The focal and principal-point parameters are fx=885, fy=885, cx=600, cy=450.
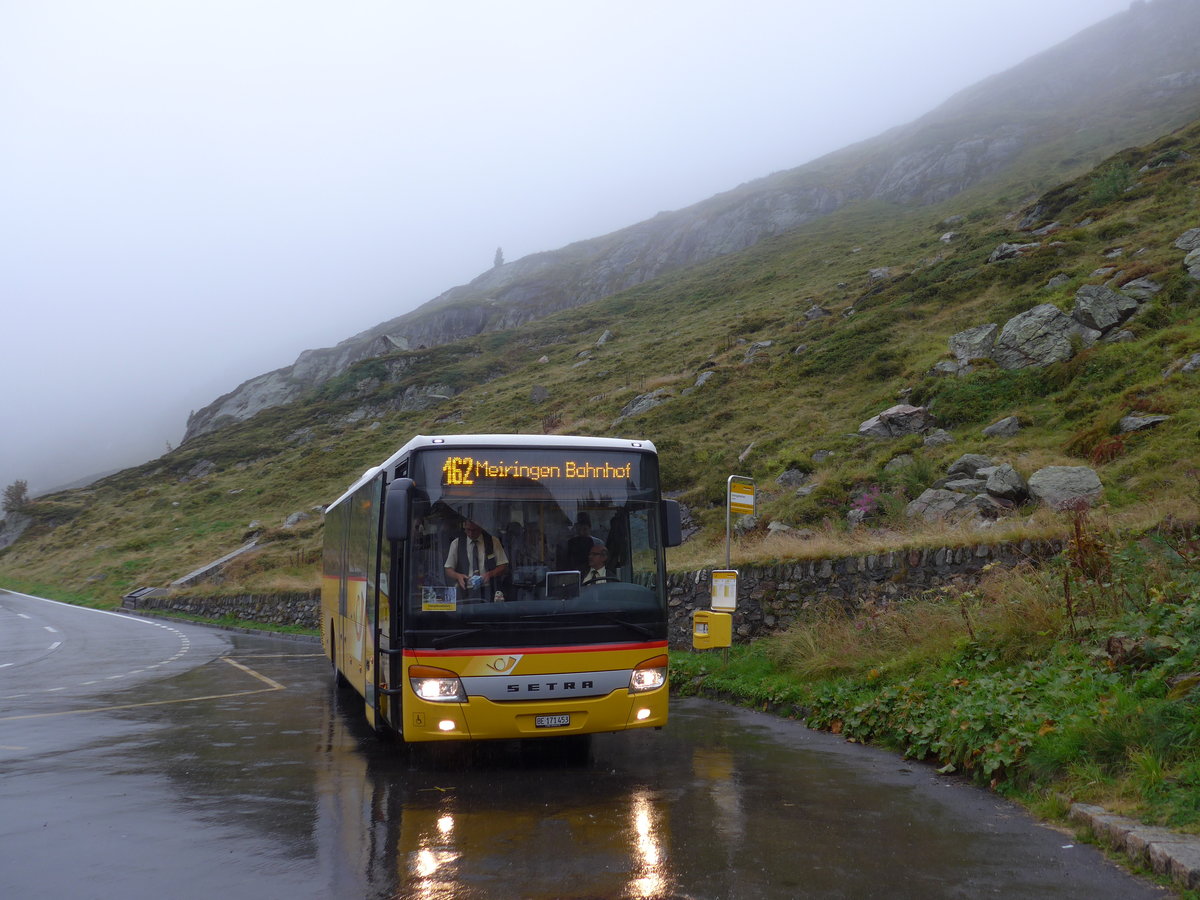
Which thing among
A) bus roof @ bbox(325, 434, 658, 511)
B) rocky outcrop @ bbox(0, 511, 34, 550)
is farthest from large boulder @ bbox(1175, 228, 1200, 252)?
rocky outcrop @ bbox(0, 511, 34, 550)

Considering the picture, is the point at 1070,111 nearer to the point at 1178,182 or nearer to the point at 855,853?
the point at 1178,182

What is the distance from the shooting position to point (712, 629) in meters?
12.1

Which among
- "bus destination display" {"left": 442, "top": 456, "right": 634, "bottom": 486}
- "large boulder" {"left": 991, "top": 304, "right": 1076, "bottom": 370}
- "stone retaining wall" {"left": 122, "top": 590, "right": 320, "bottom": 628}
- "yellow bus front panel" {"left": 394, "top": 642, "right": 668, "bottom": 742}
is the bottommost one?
"stone retaining wall" {"left": 122, "top": 590, "right": 320, "bottom": 628}

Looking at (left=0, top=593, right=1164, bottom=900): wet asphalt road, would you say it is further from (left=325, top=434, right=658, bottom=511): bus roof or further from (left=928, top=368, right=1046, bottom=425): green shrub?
(left=928, top=368, right=1046, bottom=425): green shrub

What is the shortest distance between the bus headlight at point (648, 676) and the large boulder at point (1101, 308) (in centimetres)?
1955

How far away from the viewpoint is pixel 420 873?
195 inches

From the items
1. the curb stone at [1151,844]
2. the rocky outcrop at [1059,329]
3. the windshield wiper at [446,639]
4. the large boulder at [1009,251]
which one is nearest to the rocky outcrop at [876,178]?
the large boulder at [1009,251]

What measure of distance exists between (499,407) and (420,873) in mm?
50625

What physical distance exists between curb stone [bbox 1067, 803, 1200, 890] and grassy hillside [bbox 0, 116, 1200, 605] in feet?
20.1

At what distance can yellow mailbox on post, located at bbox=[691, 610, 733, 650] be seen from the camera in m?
12.0

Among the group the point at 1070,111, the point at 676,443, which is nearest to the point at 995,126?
the point at 1070,111

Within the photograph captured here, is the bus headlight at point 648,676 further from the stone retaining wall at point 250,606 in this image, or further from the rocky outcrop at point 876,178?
the rocky outcrop at point 876,178

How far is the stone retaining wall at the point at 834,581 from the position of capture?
11.4 metres

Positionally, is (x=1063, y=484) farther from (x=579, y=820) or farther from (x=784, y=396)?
(x=784, y=396)
